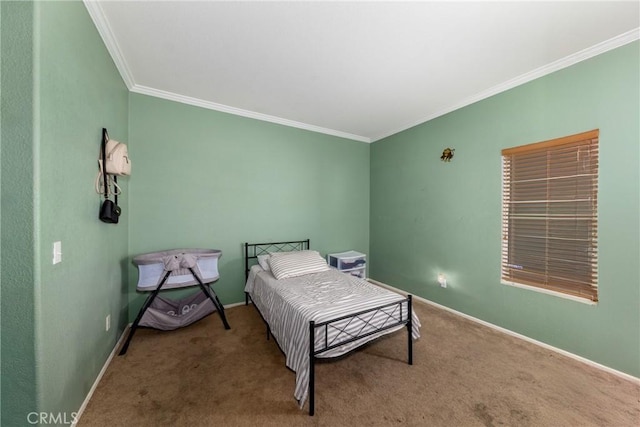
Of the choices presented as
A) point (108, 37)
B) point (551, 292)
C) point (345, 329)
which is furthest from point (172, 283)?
point (551, 292)

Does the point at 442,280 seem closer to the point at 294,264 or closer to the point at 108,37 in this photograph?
the point at 294,264

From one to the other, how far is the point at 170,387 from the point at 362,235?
11.2 feet

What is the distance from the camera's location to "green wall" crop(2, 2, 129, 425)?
3.54ft

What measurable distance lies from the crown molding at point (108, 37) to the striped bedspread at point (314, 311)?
8.45 feet

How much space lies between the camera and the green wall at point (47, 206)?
3.54 ft

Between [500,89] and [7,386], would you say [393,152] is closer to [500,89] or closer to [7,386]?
[500,89]

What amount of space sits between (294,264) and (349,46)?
7.61 ft

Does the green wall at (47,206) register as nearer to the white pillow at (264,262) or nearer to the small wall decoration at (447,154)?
the white pillow at (264,262)

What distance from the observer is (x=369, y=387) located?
1.76 meters

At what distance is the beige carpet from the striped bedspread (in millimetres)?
240

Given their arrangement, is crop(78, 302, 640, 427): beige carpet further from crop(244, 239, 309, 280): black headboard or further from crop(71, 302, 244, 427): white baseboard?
crop(244, 239, 309, 280): black headboard

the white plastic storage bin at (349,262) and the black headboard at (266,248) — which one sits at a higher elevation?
the black headboard at (266,248)

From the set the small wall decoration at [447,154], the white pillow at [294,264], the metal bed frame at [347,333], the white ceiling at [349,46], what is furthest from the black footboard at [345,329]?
the white ceiling at [349,46]

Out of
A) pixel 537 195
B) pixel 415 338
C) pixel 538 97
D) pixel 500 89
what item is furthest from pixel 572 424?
pixel 500 89
